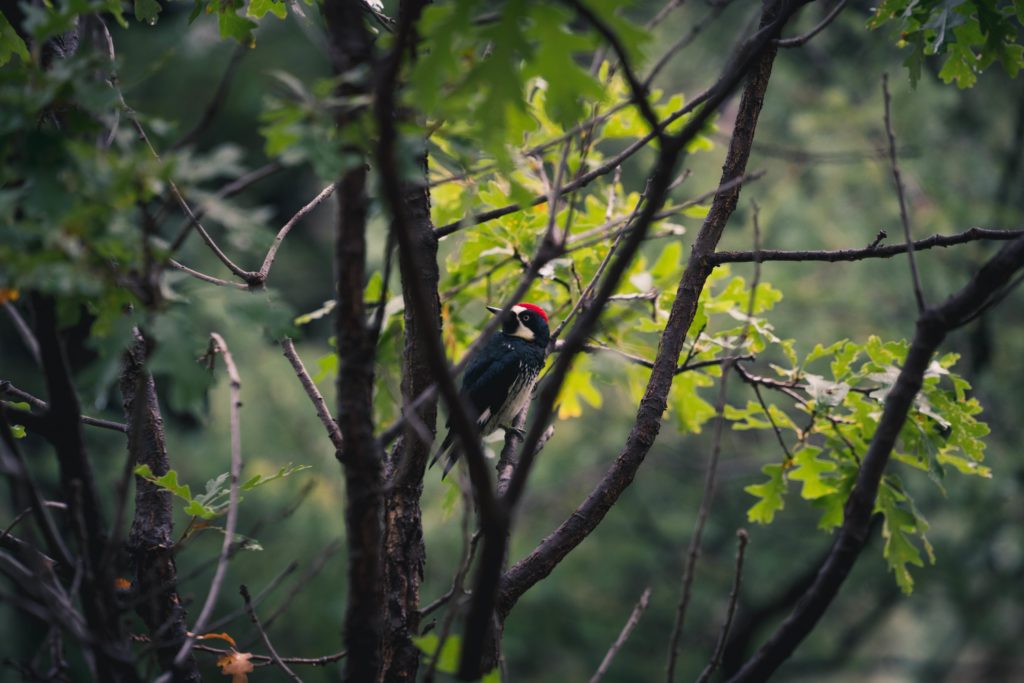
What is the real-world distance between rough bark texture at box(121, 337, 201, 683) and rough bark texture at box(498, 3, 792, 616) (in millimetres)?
664

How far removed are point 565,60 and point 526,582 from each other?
42.0 inches

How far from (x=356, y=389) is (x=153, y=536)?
0.84 metres

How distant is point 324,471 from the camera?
6938mm

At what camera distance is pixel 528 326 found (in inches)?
175

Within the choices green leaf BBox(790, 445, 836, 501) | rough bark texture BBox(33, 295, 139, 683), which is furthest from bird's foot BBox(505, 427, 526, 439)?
rough bark texture BBox(33, 295, 139, 683)

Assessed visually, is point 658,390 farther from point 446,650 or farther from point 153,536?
point 153,536

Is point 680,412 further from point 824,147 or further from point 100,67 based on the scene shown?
point 824,147

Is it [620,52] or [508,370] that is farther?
[508,370]

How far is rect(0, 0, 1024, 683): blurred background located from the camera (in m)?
6.65

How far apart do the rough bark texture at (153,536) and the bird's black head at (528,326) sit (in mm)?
2544

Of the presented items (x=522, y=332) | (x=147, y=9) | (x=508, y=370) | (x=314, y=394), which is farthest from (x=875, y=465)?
(x=522, y=332)

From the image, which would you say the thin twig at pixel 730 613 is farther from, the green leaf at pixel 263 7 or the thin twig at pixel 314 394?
the green leaf at pixel 263 7

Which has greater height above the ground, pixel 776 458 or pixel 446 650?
pixel 776 458

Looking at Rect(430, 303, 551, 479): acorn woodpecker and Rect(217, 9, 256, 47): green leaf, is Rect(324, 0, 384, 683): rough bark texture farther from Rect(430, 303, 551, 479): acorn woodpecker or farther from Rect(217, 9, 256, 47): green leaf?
Rect(430, 303, 551, 479): acorn woodpecker
